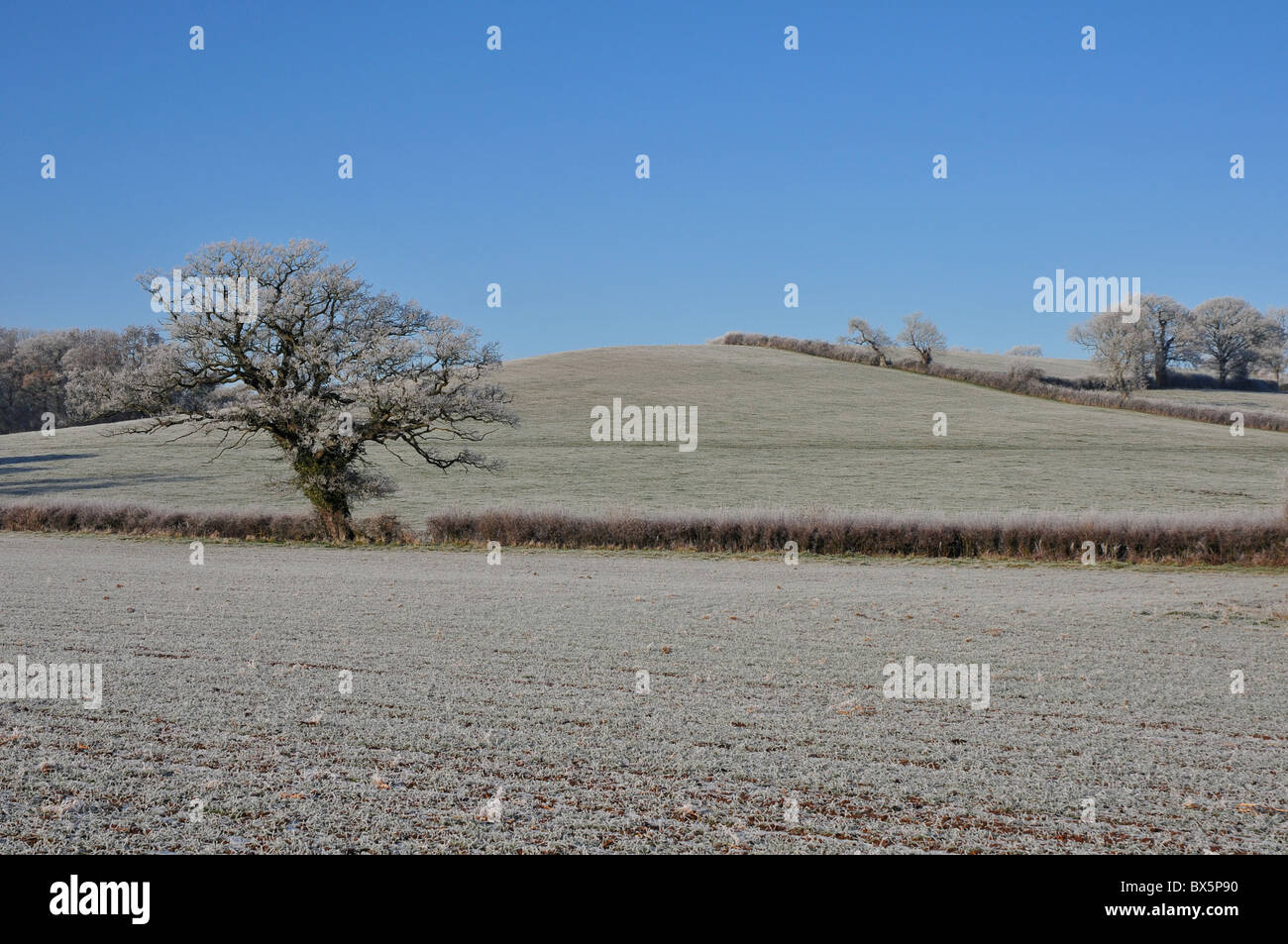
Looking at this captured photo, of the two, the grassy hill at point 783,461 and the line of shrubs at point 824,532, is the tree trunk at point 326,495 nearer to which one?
the line of shrubs at point 824,532

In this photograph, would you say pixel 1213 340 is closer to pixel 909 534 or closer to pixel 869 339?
pixel 869 339

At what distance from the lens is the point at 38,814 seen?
21.3 feet

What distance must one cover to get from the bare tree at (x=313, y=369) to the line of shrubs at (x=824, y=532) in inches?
117

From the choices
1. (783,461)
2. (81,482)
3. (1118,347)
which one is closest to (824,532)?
(783,461)

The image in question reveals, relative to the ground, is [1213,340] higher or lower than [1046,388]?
higher

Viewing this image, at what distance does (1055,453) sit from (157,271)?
143ft

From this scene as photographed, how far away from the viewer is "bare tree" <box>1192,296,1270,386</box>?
3538 inches

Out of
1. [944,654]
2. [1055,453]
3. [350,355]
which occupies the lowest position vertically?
[944,654]

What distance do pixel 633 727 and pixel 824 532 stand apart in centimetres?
2008

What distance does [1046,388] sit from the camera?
72.8 meters

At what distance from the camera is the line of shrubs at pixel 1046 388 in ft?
210

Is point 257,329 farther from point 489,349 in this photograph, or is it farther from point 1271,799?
point 1271,799
